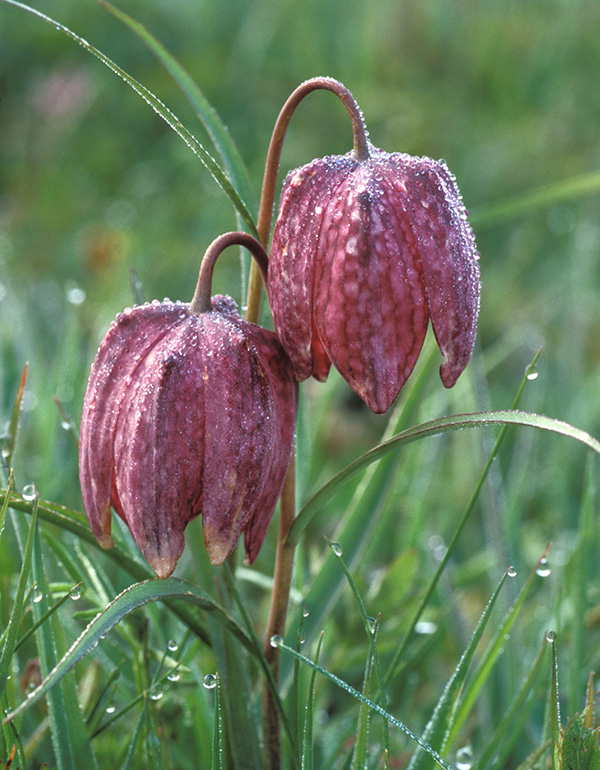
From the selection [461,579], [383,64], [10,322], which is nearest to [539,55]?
[383,64]

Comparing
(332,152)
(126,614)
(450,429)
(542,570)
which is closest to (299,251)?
(450,429)

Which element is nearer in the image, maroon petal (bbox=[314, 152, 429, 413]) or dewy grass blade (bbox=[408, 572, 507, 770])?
maroon petal (bbox=[314, 152, 429, 413])

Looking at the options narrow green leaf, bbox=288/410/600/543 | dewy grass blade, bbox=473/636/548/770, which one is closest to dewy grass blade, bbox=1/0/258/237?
narrow green leaf, bbox=288/410/600/543

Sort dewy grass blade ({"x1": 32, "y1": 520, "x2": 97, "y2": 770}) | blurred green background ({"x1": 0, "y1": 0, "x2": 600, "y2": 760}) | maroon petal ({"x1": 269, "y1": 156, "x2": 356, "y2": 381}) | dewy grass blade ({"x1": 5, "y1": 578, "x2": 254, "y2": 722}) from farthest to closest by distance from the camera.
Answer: blurred green background ({"x1": 0, "y1": 0, "x2": 600, "y2": 760}) < dewy grass blade ({"x1": 32, "y1": 520, "x2": 97, "y2": 770}) < maroon petal ({"x1": 269, "y1": 156, "x2": 356, "y2": 381}) < dewy grass blade ({"x1": 5, "y1": 578, "x2": 254, "y2": 722})

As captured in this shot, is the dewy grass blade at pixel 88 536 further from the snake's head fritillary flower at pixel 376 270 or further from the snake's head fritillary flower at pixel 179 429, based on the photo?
the snake's head fritillary flower at pixel 376 270

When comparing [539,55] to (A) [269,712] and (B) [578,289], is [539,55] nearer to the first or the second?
(B) [578,289]

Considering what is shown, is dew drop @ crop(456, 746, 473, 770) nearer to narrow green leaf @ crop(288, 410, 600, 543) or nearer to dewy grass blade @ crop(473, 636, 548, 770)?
dewy grass blade @ crop(473, 636, 548, 770)
